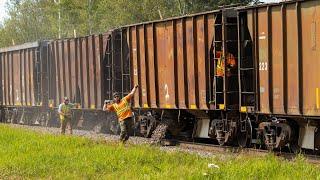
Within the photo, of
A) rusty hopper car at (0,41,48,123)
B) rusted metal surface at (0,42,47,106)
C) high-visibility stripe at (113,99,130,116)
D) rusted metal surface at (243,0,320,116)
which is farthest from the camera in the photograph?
rusted metal surface at (0,42,47,106)

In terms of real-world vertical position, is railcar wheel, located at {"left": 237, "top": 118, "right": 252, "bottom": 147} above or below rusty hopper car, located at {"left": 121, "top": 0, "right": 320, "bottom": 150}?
below

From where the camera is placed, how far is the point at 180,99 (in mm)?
15812

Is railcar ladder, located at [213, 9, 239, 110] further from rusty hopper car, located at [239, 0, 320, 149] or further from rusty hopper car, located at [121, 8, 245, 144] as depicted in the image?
rusty hopper car, located at [239, 0, 320, 149]

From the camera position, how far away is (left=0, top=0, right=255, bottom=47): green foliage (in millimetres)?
39719

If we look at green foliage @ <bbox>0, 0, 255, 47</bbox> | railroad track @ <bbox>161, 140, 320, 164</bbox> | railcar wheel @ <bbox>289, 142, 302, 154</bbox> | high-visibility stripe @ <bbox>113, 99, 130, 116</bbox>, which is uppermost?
green foliage @ <bbox>0, 0, 255, 47</bbox>

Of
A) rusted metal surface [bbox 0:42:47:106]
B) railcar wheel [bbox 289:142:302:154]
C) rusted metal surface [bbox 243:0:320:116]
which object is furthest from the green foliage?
railcar wheel [bbox 289:142:302:154]

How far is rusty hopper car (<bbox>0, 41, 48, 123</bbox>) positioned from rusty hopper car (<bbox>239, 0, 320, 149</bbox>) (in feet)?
42.4

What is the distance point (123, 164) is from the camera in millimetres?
10992

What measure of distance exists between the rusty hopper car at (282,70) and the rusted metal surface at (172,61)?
1.40 meters

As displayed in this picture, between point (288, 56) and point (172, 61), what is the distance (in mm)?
4482

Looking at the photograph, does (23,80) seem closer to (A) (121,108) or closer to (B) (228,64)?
(A) (121,108)

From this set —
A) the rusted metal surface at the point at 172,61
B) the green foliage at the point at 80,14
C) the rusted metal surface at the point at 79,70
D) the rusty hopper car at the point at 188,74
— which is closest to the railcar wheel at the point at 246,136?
the rusty hopper car at the point at 188,74

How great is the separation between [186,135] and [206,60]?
2.94 meters

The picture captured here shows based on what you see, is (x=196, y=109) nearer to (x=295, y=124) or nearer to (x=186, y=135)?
(x=186, y=135)
